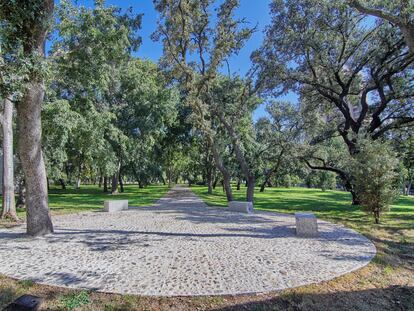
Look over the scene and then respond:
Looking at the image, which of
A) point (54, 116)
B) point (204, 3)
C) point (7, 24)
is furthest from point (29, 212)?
point (204, 3)

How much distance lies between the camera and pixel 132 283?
3.75 meters

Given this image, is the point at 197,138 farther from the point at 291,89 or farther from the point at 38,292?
the point at 38,292

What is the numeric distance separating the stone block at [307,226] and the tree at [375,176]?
321cm

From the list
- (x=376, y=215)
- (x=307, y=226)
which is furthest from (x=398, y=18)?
(x=376, y=215)

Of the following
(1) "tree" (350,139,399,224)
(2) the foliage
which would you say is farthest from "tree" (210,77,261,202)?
(2) the foliage

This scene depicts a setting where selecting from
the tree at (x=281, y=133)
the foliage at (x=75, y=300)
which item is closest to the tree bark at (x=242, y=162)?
the tree at (x=281, y=133)

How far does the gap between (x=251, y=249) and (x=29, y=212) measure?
528cm

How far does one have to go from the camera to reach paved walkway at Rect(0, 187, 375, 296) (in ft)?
12.4

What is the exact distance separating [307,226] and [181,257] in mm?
3626

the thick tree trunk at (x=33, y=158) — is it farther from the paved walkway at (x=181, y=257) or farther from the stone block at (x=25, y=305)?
the stone block at (x=25, y=305)

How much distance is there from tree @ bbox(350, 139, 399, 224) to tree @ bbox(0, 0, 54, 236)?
9394 mm

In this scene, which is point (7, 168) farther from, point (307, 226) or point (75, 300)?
point (307, 226)

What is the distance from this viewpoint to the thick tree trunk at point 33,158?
614 centimetres

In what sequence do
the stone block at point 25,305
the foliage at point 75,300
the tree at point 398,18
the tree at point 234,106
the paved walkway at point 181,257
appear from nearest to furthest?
the stone block at point 25,305 < the foliage at point 75,300 < the paved walkway at point 181,257 < the tree at point 398,18 < the tree at point 234,106
